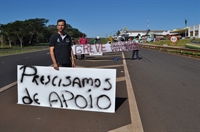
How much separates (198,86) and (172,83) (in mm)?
847

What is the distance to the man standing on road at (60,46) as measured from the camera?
16.3ft

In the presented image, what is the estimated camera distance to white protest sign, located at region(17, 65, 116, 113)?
467cm

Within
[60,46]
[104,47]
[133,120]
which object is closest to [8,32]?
[104,47]

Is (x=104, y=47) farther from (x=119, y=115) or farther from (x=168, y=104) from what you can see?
(x=119, y=115)

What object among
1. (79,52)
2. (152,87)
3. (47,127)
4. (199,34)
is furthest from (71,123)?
(199,34)

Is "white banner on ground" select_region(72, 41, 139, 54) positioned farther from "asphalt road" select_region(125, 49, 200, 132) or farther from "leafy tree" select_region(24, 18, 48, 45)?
"leafy tree" select_region(24, 18, 48, 45)

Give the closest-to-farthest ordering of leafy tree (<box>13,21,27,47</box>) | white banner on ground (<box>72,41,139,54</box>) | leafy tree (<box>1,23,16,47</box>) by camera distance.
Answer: white banner on ground (<box>72,41,139,54</box>), leafy tree (<box>1,23,16,47</box>), leafy tree (<box>13,21,27,47</box>)

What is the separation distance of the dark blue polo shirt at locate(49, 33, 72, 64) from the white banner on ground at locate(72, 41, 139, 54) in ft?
41.5

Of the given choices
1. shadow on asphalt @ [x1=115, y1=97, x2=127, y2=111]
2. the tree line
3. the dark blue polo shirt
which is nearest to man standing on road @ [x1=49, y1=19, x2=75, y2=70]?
the dark blue polo shirt

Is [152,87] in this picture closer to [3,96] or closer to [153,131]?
[153,131]

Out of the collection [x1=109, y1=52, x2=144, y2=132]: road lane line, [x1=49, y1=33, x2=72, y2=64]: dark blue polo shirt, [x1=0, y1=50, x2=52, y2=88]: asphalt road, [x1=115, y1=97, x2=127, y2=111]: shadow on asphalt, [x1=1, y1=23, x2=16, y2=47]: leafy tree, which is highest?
[x1=1, y1=23, x2=16, y2=47]: leafy tree

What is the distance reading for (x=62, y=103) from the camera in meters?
4.86

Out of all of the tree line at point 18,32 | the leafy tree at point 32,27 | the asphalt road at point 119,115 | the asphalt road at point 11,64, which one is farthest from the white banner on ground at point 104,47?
the leafy tree at point 32,27

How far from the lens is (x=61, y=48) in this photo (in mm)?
5008
